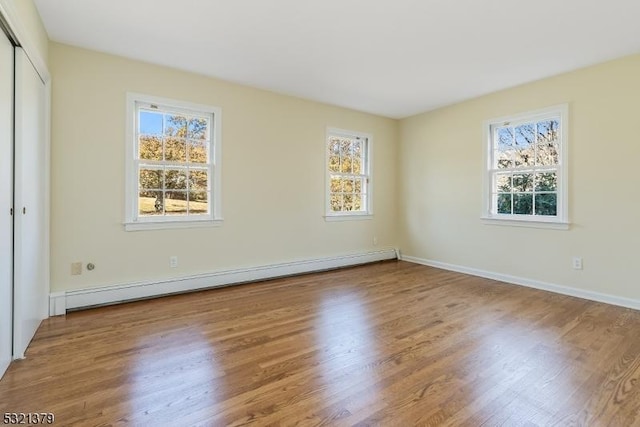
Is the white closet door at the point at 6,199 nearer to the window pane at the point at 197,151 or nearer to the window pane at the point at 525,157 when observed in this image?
the window pane at the point at 197,151

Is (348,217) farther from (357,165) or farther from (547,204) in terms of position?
(547,204)

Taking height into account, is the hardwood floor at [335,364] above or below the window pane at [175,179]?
below

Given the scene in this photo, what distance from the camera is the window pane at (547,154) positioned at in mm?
3785

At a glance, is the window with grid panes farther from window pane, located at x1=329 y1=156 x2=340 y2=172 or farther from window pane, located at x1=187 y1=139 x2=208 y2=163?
window pane, located at x1=187 y1=139 x2=208 y2=163

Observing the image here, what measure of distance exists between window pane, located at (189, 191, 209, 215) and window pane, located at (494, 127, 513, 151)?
3.89 m

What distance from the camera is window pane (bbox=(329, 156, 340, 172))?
4996 mm

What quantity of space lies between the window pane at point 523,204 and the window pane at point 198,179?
12.9 ft

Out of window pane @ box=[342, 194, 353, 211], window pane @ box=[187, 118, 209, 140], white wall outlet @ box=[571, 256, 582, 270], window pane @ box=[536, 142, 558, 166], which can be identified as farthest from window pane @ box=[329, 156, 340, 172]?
white wall outlet @ box=[571, 256, 582, 270]

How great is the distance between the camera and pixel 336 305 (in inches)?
129

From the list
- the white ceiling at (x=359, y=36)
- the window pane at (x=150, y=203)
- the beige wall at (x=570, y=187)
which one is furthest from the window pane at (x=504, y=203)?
the window pane at (x=150, y=203)

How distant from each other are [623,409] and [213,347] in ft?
7.95

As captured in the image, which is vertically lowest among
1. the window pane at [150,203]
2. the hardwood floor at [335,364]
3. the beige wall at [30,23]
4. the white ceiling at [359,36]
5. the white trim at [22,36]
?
the hardwood floor at [335,364]

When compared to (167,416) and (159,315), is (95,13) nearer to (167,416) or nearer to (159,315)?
(159,315)

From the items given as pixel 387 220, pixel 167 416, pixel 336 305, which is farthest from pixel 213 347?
pixel 387 220
